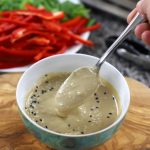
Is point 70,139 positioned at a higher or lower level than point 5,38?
higher

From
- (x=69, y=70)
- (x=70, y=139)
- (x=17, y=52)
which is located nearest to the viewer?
(x=70, y=139)

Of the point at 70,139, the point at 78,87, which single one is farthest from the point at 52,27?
the point at 70,139

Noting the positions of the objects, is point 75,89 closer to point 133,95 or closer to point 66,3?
point 133,95

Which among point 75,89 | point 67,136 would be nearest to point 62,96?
point 75,89

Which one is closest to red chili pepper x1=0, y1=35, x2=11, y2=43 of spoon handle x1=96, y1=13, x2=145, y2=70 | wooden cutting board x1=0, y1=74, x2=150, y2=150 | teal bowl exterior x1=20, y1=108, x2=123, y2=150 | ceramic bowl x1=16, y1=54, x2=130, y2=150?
wooden cutting board x1=0, y1=74, x2=150, y2=150

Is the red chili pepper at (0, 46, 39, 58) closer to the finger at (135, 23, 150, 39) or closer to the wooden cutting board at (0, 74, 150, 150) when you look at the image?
the wooden cutting board at (0, 74, 150, 150)

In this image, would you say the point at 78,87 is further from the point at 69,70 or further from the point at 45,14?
the point at 45,14
